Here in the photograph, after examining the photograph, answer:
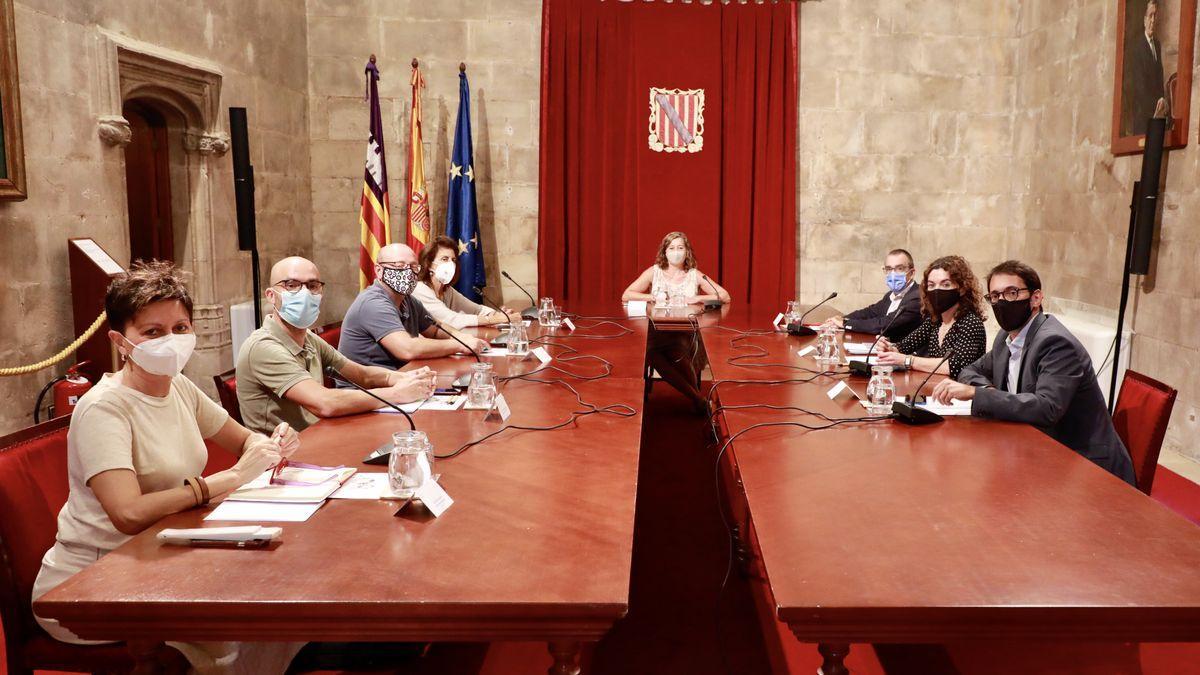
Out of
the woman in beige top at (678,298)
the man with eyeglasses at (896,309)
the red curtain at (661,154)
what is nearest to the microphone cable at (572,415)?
the man with eyeglasses at (896,309)

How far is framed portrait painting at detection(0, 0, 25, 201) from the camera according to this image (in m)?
3.89

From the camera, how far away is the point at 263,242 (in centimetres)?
646

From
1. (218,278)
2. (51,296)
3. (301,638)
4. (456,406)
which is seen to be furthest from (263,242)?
(301,638)

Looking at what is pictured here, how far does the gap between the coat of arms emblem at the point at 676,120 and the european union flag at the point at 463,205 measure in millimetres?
1451

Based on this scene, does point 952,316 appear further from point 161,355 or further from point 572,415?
point 161,355

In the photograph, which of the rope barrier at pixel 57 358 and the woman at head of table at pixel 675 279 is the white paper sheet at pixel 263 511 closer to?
the rope barrier at pixel 57 358

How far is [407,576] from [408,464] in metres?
0.44

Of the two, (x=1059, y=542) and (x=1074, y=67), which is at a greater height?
(x=1074, y=67)

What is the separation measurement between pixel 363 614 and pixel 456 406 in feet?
4.71

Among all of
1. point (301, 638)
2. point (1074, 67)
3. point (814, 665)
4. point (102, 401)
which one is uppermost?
point (1074, 67)

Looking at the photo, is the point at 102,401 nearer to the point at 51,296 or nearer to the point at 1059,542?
the point at 1059,542

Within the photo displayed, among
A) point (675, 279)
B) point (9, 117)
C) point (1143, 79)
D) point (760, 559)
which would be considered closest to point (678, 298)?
point (675, 279)

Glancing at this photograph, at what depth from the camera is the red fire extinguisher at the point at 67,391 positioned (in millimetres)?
4152

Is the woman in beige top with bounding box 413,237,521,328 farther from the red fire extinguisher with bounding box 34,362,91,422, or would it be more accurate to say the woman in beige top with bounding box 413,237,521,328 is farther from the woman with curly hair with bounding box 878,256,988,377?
the woman with curly hair with bounding box 878,256,988,377
